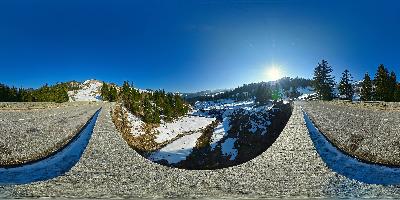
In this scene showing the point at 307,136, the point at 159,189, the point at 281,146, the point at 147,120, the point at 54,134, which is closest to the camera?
the point at 159,189

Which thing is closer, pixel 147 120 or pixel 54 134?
pixel 54 134

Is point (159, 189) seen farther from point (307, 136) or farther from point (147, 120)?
point (147, 120)

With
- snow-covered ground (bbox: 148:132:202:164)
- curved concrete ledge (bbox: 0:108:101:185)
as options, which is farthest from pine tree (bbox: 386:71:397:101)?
curved concrete ledge (bbox: 0:108:101:185)

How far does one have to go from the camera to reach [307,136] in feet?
111

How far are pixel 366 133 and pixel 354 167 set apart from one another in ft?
38.9

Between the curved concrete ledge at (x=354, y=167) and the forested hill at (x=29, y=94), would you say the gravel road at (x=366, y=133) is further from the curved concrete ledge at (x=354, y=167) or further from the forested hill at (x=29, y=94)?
the forested hill at (x=29, y=94)

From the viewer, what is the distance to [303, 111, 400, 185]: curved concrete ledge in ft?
69.2

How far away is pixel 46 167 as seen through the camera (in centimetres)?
2733

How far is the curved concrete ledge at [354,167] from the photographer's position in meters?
21.1

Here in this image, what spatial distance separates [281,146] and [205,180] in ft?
40.3

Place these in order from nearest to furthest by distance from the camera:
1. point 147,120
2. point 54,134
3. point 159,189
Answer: point 159,189 < point 54,134 < point 147,120

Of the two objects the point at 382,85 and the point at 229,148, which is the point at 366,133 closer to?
the point at 229,148

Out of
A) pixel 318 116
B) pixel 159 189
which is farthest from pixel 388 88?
pixel 159 189

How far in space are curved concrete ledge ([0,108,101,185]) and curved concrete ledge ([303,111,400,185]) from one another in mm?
18804
